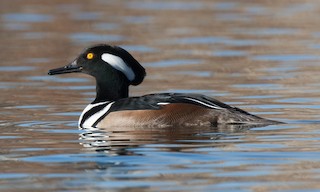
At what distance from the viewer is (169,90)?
15.9 m

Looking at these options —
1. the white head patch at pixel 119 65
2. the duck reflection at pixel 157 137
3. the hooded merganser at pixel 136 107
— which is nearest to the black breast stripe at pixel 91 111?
the hooded merganser at pixel 136 107

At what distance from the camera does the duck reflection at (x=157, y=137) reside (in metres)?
10.5

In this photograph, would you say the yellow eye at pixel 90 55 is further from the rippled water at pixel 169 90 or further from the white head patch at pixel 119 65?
the rippled water at pixel 169 90

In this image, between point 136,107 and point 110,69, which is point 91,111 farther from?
point 136,107

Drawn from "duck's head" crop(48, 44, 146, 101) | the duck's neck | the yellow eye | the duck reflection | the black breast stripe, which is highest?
the yellow eye

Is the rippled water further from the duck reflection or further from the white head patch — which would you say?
the white head patch

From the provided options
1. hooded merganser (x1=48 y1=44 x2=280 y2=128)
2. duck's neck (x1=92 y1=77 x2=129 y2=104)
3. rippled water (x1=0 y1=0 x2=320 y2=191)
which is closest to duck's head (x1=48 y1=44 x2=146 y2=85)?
hooded merganser (x1=48 y1=44 x2=280 y2=128)

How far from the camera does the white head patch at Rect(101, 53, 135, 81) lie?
40.7ft

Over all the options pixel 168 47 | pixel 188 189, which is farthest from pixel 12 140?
pixel 168 47

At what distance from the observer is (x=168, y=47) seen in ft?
70.1

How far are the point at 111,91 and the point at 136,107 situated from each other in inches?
36.6

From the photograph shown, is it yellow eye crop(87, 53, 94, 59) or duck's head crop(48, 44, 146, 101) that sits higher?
yellow eye crop(87, 53, 94, 59)

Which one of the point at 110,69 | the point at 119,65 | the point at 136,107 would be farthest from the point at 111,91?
the point at 136,107

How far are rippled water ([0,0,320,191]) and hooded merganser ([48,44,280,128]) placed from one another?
15 cm
